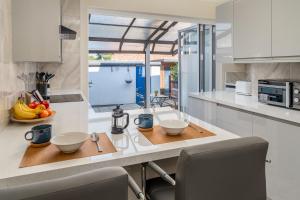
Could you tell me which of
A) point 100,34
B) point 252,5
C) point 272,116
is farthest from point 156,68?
point 272,116

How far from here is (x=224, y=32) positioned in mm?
3088

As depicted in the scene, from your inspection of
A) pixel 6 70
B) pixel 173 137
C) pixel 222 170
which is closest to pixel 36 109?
pixel 6 70

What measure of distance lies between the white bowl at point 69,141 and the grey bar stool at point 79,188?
1.22ft

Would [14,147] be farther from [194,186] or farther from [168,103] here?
[168,103]

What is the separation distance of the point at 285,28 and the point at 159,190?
80.3 inches

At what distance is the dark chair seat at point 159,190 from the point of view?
1163 mm

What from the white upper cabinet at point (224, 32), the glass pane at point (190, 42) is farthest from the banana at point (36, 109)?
the glass pane at point (190, 42)

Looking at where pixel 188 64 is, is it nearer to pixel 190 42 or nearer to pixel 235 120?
pixel 190 42

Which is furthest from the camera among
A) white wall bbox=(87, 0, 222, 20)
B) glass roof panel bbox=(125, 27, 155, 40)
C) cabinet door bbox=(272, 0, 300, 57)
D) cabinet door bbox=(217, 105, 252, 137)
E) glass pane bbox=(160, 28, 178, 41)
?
glass pane bbox=(160, 28, 178, 41)

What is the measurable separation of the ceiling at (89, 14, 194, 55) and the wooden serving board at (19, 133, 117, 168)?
3.62m

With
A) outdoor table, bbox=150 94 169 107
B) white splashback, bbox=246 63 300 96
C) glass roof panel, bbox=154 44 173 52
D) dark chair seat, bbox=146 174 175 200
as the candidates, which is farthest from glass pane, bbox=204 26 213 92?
dark chair seat, bbox=146 174 175 200

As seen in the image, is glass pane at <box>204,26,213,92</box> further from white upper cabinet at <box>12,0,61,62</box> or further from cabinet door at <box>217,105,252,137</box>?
white upper cabinet at <box>12,0,61,62</box>

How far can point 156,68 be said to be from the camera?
7.48 m

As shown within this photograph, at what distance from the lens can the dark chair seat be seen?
116cm
